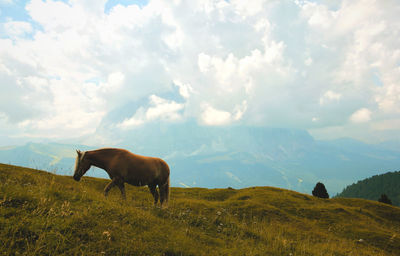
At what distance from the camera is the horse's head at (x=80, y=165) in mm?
13616

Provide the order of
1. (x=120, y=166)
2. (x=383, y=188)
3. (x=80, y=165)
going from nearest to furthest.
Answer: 1. (x=120, y=166)
2. (x=80, y=165)
3. (x=383, y=188)

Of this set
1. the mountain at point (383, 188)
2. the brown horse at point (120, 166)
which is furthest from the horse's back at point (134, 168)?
the mountain at point (383, 188)

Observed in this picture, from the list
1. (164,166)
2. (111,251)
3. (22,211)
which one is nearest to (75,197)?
(22,211)

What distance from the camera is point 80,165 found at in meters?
13.7

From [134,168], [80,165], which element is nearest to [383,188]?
[134,168]

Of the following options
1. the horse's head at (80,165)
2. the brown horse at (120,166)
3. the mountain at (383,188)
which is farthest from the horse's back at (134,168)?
the mountain at (383,188)

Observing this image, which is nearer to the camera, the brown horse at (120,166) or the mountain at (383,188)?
the brown horse at (120,166)

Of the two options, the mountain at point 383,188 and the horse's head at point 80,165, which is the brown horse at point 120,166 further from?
the mountain at point 383,188

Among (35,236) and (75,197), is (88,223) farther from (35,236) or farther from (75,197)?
(75,197)

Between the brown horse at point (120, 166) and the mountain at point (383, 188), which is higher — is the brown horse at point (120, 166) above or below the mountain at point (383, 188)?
below

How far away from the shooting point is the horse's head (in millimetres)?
13616

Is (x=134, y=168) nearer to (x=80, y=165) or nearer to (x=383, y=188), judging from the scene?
(x=80, y=165)

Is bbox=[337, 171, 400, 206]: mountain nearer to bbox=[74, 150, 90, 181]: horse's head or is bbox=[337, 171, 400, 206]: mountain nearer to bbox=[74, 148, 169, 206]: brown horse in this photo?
bbox=[74, 148, 169, 206]: brown horse

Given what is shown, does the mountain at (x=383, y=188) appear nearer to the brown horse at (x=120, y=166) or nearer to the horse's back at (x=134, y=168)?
the horse's back at (x=134, y=168)
